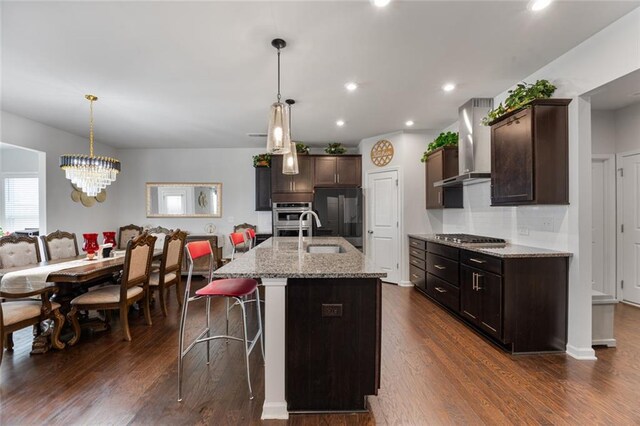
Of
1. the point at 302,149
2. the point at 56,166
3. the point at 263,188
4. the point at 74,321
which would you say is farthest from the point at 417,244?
the point at 56,166

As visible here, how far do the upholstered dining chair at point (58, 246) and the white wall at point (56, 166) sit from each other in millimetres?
997

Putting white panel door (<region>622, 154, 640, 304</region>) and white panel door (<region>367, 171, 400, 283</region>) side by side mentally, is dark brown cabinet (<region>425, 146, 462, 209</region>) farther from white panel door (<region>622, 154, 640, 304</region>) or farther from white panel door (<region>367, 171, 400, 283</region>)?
white panel door (<region>622, 154, 640, 304</region>)

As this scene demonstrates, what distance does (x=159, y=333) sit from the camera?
3.04 meters

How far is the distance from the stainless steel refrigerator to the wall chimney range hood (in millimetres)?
1947

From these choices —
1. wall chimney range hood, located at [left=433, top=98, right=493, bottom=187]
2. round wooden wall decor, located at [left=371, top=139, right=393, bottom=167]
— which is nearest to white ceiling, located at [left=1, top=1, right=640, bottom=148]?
wall chimney range hood, located at [left=433, top=98, right=493, bottom=187]

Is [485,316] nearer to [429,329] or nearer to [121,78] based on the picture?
[429,329]

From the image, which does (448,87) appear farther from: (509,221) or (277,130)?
(277,130)

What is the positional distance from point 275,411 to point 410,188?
4034mm

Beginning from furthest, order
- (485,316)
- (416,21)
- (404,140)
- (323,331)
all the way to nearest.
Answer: (404,140)
(485,316)
(416,21)
(323,331)

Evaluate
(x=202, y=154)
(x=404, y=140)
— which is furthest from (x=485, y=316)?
(x=202, y=154)

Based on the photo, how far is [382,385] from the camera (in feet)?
6.86

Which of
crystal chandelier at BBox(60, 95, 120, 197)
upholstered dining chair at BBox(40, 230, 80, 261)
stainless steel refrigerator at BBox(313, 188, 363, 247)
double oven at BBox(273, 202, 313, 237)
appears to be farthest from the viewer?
double oven at BBox(273, 202, 313, 237)

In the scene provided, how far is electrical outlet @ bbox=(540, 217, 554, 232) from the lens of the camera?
2742 mm

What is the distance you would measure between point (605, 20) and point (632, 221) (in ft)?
9.34
